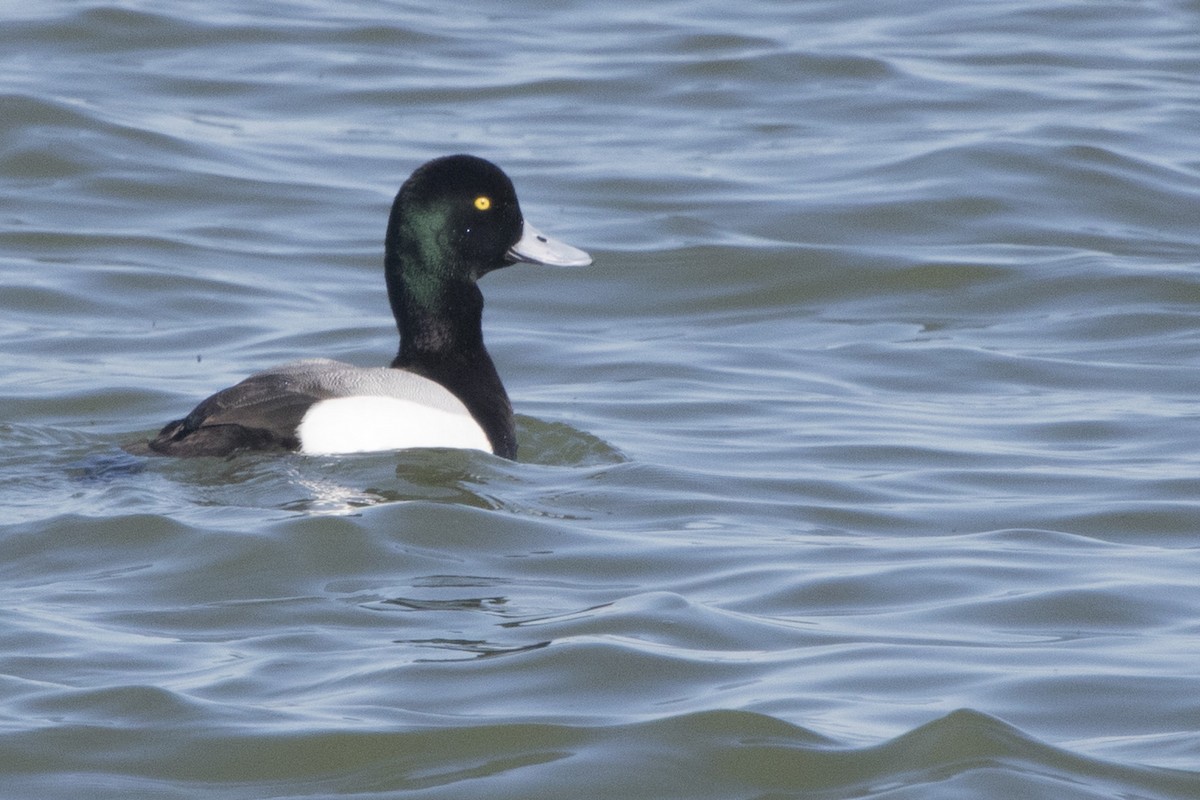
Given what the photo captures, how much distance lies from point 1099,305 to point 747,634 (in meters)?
5.41

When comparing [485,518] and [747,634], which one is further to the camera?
[485,518]

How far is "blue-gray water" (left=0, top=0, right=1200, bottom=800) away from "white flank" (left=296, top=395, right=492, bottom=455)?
0.24 ft

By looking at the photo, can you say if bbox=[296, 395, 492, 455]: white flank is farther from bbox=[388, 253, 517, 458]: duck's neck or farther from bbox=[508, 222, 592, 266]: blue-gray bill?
bbox=[508, 222, 592, 266]: blue-gray bill

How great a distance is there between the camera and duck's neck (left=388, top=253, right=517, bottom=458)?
309 inches

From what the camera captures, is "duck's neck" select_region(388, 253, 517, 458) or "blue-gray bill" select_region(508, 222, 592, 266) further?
"blue-gray bill" select_region(508, 222, 592, 266)

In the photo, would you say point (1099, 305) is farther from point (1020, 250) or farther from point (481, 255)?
point (481, 255)

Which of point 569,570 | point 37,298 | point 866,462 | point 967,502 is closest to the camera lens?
point 569,570

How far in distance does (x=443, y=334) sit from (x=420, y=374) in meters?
0.19

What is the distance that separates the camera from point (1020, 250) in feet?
37.0

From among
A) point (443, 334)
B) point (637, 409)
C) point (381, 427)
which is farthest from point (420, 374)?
point (637, 409)

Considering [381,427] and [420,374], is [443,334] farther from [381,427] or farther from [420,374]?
[381,427]

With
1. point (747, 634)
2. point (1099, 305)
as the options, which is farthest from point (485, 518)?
point (1099, 305)

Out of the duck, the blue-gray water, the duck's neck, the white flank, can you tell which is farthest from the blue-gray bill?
the white flank

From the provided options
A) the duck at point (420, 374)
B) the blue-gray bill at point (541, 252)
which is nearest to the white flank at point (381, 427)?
the duck at point (420, 374)
